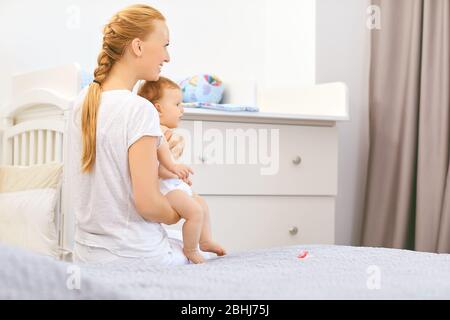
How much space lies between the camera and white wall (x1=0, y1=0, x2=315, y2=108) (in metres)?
2.65

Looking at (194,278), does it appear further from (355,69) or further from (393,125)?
(355,69)

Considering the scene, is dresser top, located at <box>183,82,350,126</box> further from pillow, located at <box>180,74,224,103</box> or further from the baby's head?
the baby's head

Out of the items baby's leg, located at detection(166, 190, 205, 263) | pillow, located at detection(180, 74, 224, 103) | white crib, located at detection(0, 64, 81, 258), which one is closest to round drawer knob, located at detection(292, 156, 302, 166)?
pillow, located at detection(180, 74, 224, 103)

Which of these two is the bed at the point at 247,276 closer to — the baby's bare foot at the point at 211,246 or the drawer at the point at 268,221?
the baby's bare foot at the point at 211,246

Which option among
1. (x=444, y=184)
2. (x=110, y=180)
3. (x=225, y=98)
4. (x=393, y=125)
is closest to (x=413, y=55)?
(x=393, y=125)

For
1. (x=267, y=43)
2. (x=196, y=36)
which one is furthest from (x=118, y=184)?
(x=267, y=43)

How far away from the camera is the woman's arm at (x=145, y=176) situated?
51.5 inches

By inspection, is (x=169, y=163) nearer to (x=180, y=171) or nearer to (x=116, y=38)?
(x=180, y=171)

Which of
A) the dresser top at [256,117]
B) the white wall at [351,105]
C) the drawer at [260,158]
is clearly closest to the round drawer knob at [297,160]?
the drawer at [260,158]

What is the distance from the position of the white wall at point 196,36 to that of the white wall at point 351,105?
0.31 ft

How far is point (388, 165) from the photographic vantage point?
107 inches

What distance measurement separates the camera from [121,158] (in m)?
1.34

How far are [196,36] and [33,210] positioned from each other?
1258mm

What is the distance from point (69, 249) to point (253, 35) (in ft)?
4.95
